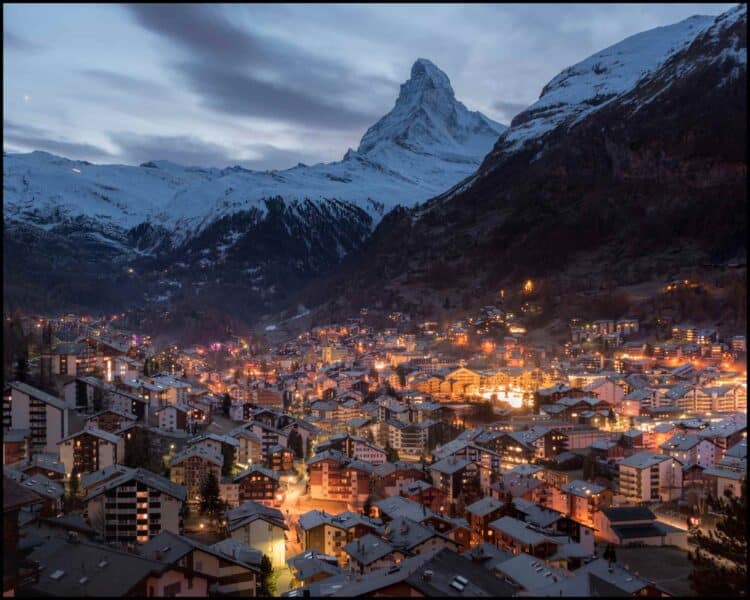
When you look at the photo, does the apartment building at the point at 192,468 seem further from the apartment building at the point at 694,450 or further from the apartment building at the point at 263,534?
the apartment building at the point at 694,450

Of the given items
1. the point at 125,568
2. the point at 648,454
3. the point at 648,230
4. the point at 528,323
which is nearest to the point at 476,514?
the point at 648,454

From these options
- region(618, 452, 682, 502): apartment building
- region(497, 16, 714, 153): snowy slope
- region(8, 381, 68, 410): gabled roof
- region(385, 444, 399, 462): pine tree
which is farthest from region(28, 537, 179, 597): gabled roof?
region(497, 16, 714, 153): snowy slope

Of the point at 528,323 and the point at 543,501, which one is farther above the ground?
the point at 528,323

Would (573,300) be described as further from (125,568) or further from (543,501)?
(125,568)

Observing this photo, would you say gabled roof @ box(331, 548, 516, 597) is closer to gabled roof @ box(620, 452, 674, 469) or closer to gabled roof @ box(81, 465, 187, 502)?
gabled roof @ box(81, 465, 187, 502)

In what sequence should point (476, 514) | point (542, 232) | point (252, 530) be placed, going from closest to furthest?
point (252, 530)
point (476, 514)
point (542, 232)

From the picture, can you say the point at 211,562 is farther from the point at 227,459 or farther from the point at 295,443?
the point at 295,443
